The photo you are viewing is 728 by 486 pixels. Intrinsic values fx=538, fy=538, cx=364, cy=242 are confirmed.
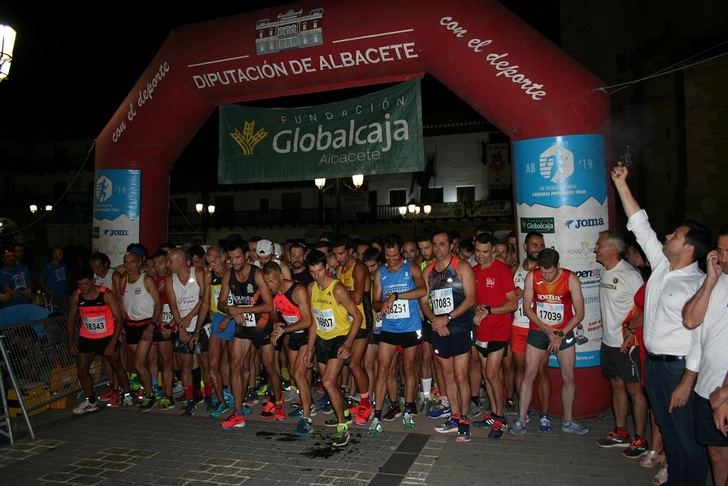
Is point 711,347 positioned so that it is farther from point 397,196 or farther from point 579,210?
point 397,196

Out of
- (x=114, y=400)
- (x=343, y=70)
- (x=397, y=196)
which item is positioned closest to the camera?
(x=114, y=400)

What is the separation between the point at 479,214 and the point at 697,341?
29167 millimetres

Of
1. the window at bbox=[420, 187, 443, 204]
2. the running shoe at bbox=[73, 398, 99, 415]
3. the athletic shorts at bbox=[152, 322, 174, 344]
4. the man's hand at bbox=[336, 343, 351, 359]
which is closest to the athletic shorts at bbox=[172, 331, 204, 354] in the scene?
the athletic shorts at bbox=[152, 322, 174, 344]

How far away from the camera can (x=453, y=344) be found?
632cm

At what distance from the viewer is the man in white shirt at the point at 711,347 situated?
3.57m

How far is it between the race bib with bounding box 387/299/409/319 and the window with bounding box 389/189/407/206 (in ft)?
97.5

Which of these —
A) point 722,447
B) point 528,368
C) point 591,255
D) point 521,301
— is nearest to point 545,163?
point 591,255

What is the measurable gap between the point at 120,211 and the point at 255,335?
412 cm

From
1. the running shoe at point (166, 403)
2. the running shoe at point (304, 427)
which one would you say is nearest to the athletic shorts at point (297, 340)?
the running shoe at point (304, 427)

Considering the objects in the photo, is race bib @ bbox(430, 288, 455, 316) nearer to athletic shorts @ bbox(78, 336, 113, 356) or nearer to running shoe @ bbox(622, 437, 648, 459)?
running shoe @ bbox(622, 437, 648, 459)

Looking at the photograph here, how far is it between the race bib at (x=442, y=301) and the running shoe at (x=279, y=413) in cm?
239

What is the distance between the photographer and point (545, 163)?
6855 mm

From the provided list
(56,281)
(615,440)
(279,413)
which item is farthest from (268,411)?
(56,281)

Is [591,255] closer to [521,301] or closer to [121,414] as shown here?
[521,301]
